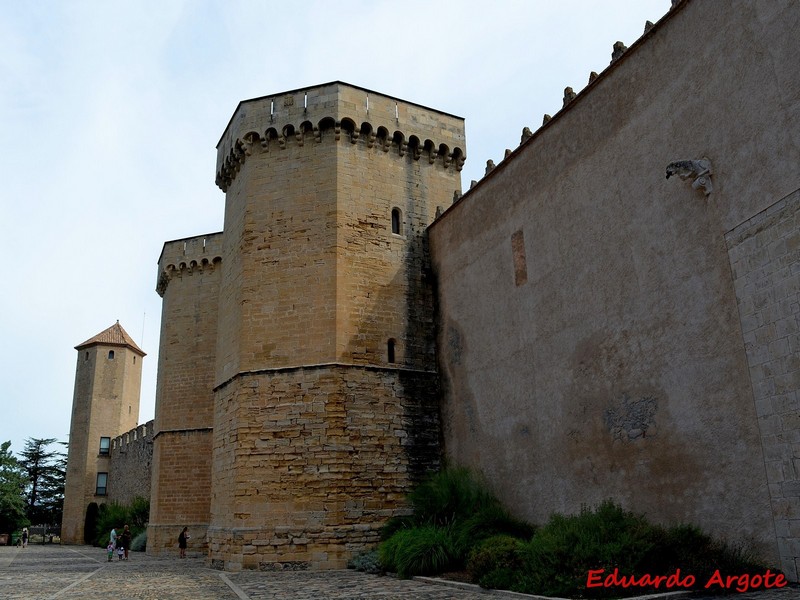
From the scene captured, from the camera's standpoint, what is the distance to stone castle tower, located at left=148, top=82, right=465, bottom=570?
12.2 meters

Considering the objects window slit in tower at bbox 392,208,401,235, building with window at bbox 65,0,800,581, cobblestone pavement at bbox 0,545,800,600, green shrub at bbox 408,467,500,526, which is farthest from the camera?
window slit in tower at bbox 392,208,401,235

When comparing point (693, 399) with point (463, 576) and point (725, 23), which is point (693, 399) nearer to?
point (463, 576)

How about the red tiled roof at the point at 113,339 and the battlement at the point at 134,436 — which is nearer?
the battlement at the point at 134,436

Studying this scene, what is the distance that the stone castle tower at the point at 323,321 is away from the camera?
480 inches

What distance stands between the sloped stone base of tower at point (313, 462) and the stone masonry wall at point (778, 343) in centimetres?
711

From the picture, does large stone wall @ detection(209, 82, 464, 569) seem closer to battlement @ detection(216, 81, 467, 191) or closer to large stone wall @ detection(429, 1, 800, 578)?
battlement @ detection(216, 81, 467, 191)

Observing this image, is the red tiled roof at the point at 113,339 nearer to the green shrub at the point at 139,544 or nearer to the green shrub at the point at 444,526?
the green shrub at the point at 139,544

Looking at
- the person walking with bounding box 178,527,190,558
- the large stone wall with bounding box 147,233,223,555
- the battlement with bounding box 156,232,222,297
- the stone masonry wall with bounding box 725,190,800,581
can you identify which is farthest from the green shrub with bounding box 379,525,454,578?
the battlement with bounding box 156,232,222,297

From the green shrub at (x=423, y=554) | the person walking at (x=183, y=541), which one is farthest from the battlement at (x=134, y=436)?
the green shrub at (x=423, y=554)

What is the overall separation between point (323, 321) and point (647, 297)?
6.36 m

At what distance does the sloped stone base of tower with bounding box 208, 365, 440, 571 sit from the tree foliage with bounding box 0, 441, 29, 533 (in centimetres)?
2848

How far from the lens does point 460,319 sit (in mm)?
13391

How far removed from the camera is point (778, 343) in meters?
7.06

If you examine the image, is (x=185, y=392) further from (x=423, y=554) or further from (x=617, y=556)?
(x=617, y=556)
